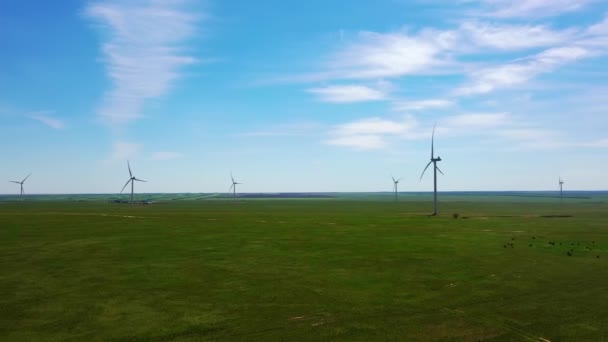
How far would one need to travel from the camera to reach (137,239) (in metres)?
41.4

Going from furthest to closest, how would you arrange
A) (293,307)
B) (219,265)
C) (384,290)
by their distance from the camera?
1. (219,265)
2. (384,290)
3. (293,307)

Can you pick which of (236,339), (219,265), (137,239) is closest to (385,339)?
(236,339)

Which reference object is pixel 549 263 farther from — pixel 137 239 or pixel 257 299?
pixel 137 239

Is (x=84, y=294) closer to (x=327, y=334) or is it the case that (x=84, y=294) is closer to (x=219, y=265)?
(x=219, y=265)

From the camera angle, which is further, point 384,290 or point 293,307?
point 384,290

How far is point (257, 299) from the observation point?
1881 centimetres

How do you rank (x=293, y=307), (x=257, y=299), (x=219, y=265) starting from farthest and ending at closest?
(x=219, y=265), (x=257, y=299), (x=293, y=307)

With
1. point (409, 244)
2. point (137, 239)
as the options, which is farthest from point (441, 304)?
point (137, 239)

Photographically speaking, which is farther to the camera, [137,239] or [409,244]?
[137,239]

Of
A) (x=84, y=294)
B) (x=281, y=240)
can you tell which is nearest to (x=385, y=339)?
(x=84, y=294)

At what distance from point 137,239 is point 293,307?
92.2ft

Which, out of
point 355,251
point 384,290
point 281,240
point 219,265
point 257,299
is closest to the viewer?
point 257,299

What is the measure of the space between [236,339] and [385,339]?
4.53 meters

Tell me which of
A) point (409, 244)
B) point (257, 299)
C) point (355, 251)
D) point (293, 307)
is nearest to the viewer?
point (293, 307)
